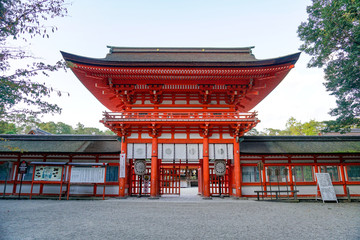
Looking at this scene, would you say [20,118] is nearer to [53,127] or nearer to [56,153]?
[56,153]

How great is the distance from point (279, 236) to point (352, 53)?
12.7 meters

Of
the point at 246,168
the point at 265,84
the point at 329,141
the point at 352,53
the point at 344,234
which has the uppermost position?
the point at 352,53

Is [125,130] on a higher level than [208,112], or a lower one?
lower

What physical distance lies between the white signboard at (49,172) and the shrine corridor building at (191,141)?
0.29 meters

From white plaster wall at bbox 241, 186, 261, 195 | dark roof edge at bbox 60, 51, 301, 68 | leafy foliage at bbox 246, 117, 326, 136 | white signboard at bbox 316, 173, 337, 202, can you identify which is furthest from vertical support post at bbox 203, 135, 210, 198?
leafy foliage at bbox 246, 117, 326, 136

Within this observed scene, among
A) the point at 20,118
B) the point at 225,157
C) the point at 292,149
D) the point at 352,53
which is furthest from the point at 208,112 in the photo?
the point at 20,118

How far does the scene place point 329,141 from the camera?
654 inches

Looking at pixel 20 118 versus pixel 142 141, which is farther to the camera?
pixel 142 141

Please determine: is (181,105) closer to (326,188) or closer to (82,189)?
(82,189)

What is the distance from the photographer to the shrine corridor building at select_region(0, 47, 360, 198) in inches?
523

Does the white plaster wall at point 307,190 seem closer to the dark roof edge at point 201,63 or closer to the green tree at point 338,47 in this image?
the green tree at point 338,47

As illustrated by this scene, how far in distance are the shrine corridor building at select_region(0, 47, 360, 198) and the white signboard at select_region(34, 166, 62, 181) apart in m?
0.29

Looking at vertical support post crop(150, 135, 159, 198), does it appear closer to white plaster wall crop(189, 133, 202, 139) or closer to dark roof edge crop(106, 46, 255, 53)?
white plaster wall crop(189, 133, 202, 139)

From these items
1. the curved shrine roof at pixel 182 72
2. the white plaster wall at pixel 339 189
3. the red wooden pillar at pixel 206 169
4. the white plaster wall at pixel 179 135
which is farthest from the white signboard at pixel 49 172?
the white plaster wall at pixel 339 189
